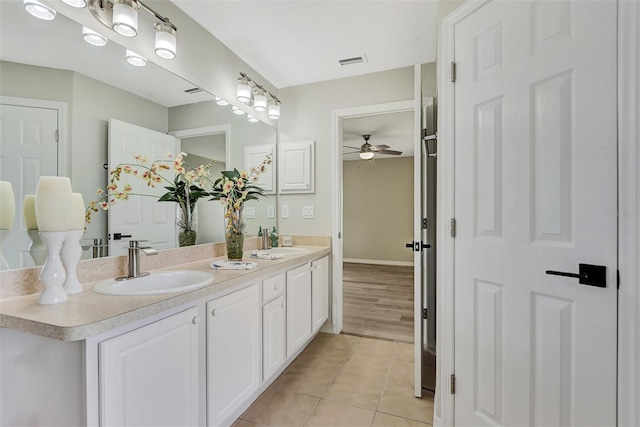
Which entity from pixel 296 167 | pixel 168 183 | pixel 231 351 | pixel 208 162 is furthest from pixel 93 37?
pixel 296 167

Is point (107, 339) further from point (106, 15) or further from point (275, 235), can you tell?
point (275, 235)

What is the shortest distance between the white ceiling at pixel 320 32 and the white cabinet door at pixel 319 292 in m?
1.79

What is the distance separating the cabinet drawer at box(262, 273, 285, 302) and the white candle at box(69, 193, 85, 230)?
37.3 inches

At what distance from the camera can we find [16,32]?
3.60 feet

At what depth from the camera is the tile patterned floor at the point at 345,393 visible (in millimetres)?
1615

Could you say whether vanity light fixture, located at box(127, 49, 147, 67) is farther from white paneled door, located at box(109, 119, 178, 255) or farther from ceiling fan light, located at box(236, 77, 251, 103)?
ceiling fan light, located at box(236, 77, 251, 103)

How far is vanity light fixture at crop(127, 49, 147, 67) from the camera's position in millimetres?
1527

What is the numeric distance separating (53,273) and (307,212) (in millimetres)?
2081

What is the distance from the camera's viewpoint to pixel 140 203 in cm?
159

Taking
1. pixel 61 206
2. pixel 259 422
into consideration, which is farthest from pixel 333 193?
pixel 61 206

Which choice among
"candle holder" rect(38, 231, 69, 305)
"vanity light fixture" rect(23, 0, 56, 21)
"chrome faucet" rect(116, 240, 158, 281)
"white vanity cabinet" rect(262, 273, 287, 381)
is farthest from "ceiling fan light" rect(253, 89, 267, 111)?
"candle holder" rect(38, 231, 69, 305)

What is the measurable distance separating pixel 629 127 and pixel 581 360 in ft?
2.64

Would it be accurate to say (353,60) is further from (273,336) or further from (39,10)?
(273,336)

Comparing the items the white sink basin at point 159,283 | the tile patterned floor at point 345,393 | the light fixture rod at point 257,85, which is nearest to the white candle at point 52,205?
the white sink basin at point 159,283
